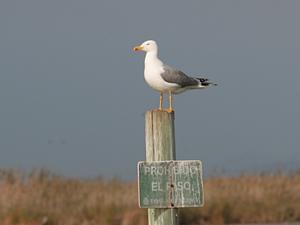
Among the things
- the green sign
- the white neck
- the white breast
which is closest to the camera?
the green sign

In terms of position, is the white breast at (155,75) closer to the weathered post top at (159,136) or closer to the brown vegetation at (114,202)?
the weathered post top at (159,136)

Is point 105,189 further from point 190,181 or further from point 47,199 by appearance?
point 190,181

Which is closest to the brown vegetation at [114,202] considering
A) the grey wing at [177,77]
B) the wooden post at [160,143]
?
the grey wing at [177,77]

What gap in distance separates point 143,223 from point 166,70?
29.1ft

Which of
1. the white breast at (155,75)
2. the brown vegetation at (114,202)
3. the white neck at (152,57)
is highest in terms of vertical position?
the brown vegetation at (114,202)

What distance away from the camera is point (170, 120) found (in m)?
4.59

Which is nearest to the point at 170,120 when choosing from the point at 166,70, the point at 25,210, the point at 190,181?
the point at 190,181

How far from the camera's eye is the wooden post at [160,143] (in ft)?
14.8

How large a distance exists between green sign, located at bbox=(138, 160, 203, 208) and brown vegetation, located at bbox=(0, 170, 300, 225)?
31.6 ft

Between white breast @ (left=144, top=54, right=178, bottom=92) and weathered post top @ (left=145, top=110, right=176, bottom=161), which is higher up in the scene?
white breast @ (left=144, top=54, right=178, bottom=92)

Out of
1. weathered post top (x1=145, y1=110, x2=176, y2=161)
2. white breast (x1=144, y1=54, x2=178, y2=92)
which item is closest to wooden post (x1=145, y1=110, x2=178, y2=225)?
weathered post top (x1=145, y1=110, x2=176, y2=161)

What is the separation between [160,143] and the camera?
452 centimetres

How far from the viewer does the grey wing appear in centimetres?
575

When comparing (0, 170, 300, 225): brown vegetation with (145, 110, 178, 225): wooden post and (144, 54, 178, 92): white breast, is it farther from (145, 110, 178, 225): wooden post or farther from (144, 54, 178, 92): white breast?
(145, 110, 178, 225): wooden post
